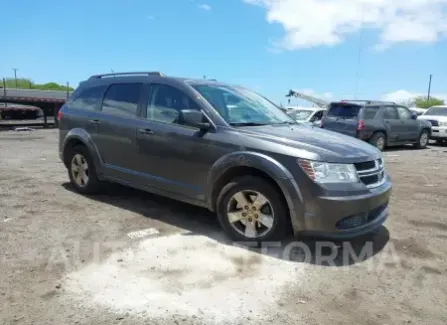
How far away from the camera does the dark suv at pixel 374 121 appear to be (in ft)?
42.8

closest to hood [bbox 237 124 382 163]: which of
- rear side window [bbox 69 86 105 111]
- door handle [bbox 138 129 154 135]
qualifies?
door handle [bbox 138 129 154 135]

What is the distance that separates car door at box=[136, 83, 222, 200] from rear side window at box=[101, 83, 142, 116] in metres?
0.26

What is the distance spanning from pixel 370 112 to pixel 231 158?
33.7ft

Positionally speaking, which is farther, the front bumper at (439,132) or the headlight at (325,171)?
the front bumper at (439,132)

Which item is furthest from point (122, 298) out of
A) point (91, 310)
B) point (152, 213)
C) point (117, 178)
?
point (117, 178)

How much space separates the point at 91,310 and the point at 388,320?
2125mm

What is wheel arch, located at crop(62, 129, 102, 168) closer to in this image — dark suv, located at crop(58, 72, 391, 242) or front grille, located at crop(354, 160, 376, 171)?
dark suv, located at crop(58, 72, 391, 242)

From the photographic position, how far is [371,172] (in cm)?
421

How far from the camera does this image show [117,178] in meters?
5.55

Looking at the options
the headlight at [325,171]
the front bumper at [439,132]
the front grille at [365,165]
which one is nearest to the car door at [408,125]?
the front bumper at [439,132]

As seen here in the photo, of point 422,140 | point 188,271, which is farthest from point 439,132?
point 188,271

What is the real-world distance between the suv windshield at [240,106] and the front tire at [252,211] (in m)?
0.77

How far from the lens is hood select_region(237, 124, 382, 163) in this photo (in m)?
3.95

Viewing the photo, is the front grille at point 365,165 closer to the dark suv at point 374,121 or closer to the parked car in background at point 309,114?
the dark suv at point 374,121
